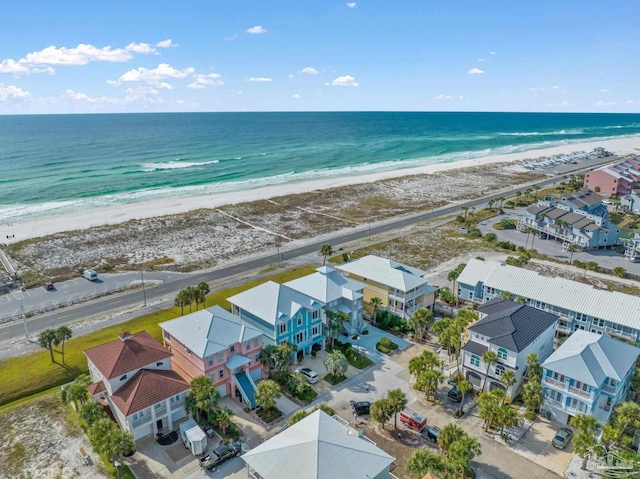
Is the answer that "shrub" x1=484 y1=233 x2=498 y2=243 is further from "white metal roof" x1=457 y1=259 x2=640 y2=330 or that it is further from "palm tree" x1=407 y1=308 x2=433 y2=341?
"palm tree" x1=407 y1=308 x2=433 y2=341

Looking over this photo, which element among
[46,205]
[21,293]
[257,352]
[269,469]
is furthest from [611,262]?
[46,205]

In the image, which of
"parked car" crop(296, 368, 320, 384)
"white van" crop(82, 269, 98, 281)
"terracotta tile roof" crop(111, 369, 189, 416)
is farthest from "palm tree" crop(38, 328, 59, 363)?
"white van" crop(82, 269, 98, 281)

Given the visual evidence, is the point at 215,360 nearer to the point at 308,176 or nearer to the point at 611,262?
the point at 611,262

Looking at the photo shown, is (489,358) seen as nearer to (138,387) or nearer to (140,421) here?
(140,421)

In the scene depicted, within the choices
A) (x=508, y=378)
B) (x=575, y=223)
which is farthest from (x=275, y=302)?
(x=575, y=223)

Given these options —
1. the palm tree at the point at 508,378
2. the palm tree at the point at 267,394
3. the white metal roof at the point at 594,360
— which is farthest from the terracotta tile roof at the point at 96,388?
the white metal roof at the point at 594,360

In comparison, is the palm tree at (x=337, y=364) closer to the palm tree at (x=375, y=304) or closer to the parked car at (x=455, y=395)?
the parked car at (x=455, y=395)
